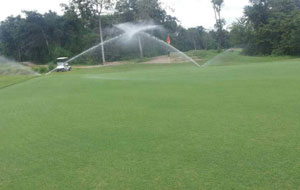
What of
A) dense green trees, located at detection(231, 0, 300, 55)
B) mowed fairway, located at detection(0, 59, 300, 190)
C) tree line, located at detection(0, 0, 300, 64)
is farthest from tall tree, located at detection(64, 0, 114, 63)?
mowed fairway, located at detection(0, 59, 300, 190)

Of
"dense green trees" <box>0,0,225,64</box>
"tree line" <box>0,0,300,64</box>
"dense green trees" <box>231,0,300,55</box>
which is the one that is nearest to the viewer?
"dense green trees" <box>231,0,300,55</box>

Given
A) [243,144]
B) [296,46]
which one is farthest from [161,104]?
[296,46]

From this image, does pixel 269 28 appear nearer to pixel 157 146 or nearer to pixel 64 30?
pixel 64 30

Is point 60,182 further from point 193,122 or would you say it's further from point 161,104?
point 161,104

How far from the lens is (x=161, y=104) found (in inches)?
340

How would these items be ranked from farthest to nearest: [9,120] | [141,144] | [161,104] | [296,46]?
[296,46], [161,104], [9,120], [141,144]

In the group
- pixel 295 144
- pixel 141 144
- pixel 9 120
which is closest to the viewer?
pixel 295 144

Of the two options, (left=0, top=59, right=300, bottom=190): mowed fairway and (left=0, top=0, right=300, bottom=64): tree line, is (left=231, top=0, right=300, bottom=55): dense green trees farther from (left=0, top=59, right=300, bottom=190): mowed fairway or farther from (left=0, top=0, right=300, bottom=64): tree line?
(left=0, top=59, right=300, bottom=190): mowed fairway

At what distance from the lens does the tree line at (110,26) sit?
43.7 m

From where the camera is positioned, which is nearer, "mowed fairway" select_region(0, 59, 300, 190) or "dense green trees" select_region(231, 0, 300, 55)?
"mowed fairway" select_region(0, 59, 300, 190)

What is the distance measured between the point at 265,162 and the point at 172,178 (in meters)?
1.13

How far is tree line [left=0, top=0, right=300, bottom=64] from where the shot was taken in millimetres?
43688

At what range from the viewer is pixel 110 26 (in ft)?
179

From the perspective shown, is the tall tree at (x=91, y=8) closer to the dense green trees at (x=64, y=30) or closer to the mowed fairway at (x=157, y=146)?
the dense green trees at (x=64, y=30)
